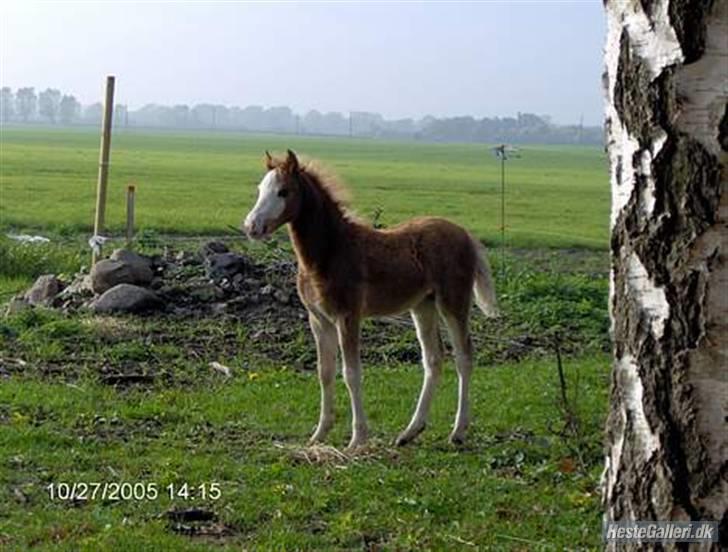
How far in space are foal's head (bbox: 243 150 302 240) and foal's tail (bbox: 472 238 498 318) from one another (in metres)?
1.62

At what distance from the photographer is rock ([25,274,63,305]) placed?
15.1 metres

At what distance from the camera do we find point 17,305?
1460cm

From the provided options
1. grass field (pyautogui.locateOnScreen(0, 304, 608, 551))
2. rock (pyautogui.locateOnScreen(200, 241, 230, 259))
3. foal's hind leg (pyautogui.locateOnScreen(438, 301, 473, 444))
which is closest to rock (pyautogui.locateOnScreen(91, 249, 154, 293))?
rock (pyautogui.locateOnScreen(200, 241, 230, 259))

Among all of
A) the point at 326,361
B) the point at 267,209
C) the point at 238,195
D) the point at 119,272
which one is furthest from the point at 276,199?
the point at 238,195

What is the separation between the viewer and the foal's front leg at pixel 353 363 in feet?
29.9

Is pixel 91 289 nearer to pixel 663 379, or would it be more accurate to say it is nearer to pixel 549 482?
pixel 549 482

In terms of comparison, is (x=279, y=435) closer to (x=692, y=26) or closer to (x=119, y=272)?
(x=119, y=272)

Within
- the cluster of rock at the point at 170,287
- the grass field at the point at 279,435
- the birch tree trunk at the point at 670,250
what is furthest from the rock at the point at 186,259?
the birch tree trunk at the point at 670,250

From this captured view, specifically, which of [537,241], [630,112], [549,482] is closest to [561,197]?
[537,241]

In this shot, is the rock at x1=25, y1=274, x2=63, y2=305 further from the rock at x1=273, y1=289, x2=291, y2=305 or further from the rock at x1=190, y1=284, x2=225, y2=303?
the rock at x1=273, y1=289, x2=291, y2=305

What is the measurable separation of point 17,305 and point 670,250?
12600 mm

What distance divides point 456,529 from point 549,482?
4.41 feet

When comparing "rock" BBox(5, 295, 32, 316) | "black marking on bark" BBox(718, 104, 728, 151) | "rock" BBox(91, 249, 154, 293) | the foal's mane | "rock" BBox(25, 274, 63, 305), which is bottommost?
"rock" BBox(5, 295, 32, 316)

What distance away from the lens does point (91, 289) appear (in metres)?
14.8
